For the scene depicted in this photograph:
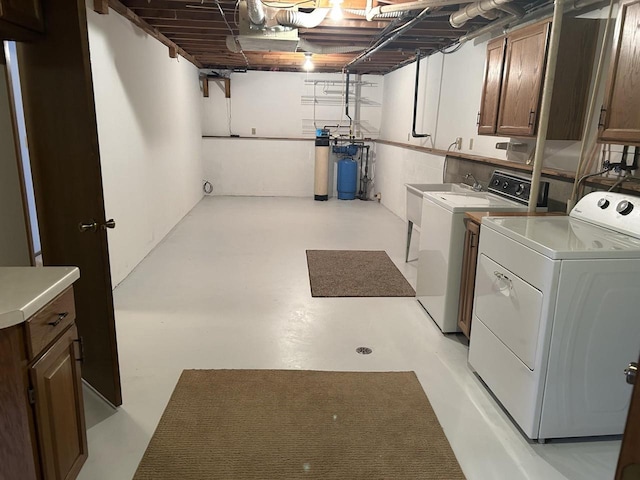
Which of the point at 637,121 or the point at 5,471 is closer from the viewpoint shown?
the point at 5,471

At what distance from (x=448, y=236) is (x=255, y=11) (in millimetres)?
2315

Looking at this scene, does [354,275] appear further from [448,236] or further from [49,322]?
[49,322]

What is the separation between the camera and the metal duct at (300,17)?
3840mm

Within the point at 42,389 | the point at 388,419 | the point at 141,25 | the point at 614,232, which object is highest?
the point at 141,25

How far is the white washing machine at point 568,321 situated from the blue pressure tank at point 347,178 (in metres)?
6.36

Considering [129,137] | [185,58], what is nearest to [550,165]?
[129,137]

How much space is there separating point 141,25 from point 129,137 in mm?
1223

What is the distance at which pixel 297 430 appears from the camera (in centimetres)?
219

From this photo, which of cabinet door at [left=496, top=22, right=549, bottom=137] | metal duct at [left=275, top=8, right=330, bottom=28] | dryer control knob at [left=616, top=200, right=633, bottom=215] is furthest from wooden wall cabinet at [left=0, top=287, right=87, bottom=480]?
metal duct at [left=275, top=8, right=330, bottom=28]

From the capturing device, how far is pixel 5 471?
141cm

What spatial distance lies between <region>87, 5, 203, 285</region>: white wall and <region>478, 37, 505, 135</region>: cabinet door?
296 centimetres

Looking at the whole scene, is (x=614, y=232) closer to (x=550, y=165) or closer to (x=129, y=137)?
(x=550, y=165)

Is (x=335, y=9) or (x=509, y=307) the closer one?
(x=509, y=307)

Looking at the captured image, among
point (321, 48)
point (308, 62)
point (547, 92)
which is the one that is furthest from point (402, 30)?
point (308, 62)
